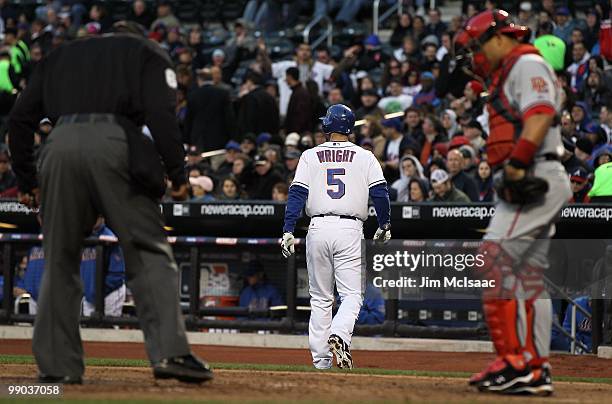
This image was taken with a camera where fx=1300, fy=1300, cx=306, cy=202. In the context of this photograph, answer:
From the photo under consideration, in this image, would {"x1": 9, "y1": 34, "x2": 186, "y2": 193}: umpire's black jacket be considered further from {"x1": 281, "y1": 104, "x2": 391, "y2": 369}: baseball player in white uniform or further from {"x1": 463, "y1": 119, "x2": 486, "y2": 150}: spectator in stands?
{"x1": 463, "y1": 119, "x2": 486, "y2": 150}: spectator in stands

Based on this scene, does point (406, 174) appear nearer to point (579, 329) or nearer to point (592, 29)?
point (579, 329)

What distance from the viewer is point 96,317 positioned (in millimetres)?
15961

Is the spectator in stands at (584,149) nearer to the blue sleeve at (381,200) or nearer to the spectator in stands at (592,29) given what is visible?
the spectator in stands at (592,29)

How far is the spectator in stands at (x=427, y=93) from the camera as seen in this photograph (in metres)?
19.7

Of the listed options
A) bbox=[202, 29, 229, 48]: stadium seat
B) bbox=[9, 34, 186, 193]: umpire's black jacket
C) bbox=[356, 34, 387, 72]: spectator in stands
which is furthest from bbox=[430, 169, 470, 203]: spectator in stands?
bbox=[202, 29, 229, 48]: stadium seat

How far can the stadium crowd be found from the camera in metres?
16.4

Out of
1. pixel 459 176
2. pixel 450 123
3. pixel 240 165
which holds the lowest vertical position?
pixel 459 176

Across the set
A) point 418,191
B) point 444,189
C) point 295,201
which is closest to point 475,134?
point 418,191

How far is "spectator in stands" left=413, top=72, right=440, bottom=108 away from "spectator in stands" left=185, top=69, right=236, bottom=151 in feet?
9.61

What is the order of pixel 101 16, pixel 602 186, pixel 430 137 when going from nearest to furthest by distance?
pixel 602 186
pixel 430 137
pixel 101 16

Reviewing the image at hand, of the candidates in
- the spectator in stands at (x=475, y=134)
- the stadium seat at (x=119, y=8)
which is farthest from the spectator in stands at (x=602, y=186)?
the stadium seat at (x=119, y=8)

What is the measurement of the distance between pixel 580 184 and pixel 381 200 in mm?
4358

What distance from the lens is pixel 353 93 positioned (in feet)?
69.6

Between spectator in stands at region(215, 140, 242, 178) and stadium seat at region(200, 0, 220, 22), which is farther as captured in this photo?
stadium seat at region(200, 0, 220, 22)
